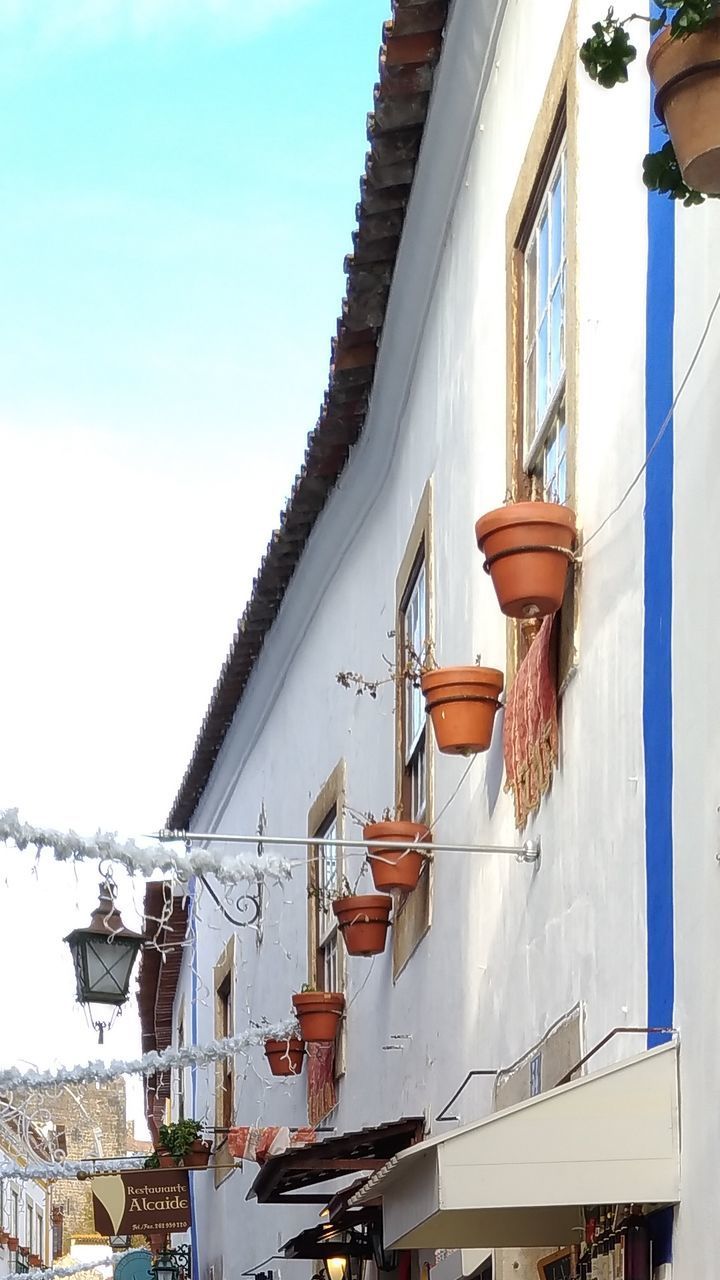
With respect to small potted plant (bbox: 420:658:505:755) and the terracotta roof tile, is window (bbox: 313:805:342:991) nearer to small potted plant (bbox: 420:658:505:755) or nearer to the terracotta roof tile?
the terracotta roof tile

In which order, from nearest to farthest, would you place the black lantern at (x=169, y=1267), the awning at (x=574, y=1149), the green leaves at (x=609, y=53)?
the green leaves at (x=609, y=53), the awning at (x=574, y=1149), the black lantern at (x=169, y=1267)

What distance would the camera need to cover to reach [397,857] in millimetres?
8266

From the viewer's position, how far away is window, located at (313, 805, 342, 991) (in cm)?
1174

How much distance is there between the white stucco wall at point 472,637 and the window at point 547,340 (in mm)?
404

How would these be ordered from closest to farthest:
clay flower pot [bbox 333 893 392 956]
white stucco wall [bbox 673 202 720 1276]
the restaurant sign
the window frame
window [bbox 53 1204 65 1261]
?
white stucco wall [bbox 673 202 720 1276] < the window frame < clay flower pot [bbox 333 893 392 956] < the restaurant sign < window [bbox 53 1204 65 1261]

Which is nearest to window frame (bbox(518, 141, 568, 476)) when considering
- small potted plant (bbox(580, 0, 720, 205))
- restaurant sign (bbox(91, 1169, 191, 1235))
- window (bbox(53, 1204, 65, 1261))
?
small potted plant (bbox(580, 0, 720, 205))

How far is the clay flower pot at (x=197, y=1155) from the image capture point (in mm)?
15070

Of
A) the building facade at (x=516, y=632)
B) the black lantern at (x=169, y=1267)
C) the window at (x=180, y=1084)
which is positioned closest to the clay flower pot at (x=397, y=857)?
the building facade at (x=516, y=632)

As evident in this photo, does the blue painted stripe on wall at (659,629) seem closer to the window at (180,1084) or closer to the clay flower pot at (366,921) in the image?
the clay flower pot at (366,921)

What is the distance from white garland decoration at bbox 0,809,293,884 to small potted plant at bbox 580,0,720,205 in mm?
3833

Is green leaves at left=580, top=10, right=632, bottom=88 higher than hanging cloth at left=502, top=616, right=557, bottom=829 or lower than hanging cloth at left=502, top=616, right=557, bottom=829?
higher

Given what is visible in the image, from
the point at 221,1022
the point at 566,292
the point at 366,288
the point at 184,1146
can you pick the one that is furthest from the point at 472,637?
the point at 221,1022

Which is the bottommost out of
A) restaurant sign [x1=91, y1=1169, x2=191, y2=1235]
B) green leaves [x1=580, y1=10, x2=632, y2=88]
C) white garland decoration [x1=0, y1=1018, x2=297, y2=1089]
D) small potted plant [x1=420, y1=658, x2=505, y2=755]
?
restaurant sign [x1=91, y1=1169, x2=191, y2=1235]

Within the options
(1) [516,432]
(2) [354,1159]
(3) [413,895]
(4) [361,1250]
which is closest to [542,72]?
(1) [516,432]
